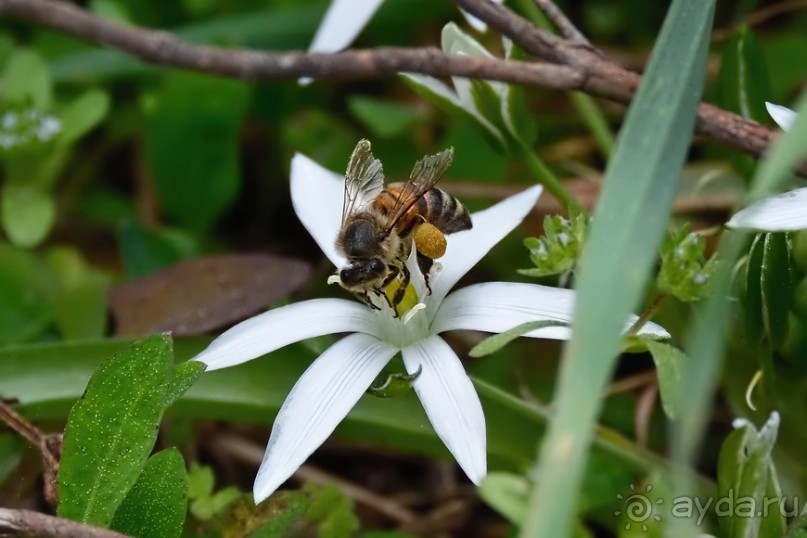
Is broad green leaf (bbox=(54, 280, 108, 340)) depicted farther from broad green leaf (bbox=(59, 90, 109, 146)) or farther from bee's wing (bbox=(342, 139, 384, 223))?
bee's wing (bbox=(342, 139, 384, 223))

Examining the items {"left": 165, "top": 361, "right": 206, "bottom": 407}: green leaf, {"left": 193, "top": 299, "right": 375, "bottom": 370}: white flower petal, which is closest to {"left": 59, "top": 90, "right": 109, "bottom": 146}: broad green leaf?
{"left": 193, "top": 299, "right": 375, "bottom": 370}: white flower petal

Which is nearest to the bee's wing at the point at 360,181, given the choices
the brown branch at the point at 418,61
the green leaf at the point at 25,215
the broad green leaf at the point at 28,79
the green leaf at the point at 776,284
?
the brown branch at the point at 418,61

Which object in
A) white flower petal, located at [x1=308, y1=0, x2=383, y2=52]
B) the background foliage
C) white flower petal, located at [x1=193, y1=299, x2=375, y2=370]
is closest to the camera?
the background foliage

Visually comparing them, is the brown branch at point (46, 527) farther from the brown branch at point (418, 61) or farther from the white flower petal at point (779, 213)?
the white flower petal at point (779, 213)

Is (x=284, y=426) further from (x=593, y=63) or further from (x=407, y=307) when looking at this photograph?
(x=593, y=63)

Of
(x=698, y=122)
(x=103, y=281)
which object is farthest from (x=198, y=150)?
(x=698, y=122)

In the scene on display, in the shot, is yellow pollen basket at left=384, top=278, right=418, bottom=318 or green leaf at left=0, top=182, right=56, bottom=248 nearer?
yellow pollen basket at left=384, top=278, right=418, bottom=318
